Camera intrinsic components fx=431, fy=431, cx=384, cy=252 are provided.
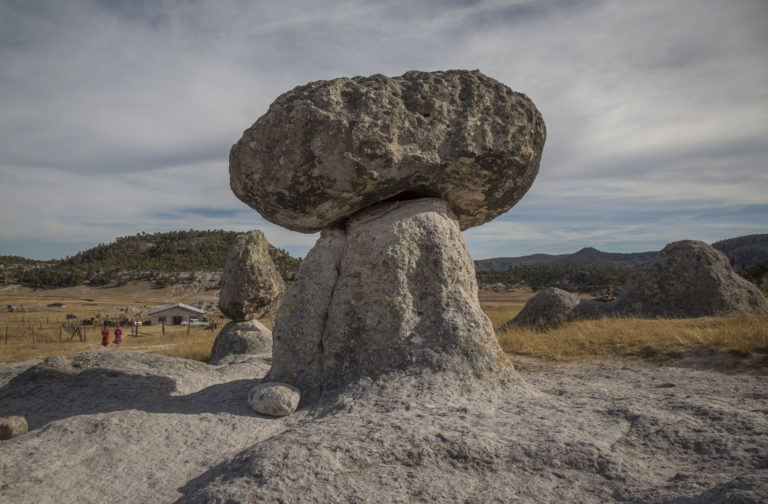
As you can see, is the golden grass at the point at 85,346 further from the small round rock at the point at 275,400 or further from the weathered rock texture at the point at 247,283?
the small round rock at the point at 275,400

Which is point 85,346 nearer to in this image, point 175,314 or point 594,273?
point 175,314

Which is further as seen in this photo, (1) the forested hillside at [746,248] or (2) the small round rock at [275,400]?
(1) the forested hillside at [746,248]

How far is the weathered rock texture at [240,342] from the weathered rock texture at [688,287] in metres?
8.73

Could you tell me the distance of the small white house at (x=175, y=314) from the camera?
2859cm

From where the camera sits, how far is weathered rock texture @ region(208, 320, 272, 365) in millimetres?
10477

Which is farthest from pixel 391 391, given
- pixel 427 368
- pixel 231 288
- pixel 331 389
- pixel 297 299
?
pixel 231 288

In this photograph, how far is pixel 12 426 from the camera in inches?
151

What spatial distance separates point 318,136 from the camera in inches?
177

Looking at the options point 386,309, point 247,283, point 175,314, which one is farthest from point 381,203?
point 175,314

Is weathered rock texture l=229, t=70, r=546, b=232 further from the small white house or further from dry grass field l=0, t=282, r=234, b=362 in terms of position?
the small white house

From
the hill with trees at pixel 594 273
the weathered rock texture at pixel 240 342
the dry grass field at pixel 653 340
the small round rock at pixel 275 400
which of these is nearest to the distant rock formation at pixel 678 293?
the dry grass field at pixel 653 340

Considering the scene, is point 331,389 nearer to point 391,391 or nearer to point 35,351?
point 391,391

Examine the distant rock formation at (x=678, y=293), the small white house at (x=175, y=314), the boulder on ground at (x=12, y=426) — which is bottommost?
the small white house at (x=175, y=314)

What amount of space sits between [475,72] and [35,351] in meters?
15.8
